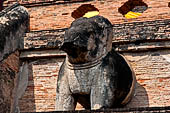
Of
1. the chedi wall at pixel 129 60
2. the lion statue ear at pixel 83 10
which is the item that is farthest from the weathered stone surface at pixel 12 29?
the lion statue ear at pixel 83 10

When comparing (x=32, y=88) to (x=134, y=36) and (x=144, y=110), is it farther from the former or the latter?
(x=144, y=110)

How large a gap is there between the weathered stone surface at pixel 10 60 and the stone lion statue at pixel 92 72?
1093 mm

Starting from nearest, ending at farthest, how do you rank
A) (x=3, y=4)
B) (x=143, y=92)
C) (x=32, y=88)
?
(x=143, y=92) < (x=32, y=88) < (x=3, y=4)

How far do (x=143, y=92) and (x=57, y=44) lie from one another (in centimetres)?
156

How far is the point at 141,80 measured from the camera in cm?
716

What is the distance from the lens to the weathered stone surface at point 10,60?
7.33 metres

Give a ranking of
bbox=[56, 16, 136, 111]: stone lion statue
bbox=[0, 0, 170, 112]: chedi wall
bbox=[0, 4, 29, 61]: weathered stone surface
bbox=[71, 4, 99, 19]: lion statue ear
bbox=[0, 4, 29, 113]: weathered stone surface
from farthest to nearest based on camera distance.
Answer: bbox=[71, 4, 99, 19]: lion statue ear < bbox=[0, 4, 29, 61]: weathered stone surface < bbox=[0, 4, 29, 113]: weathered stone surface < bbox=[0, 0, 170, 112]: chedi wall < bbox=[56, 16, 136, 111]: stone lion statue

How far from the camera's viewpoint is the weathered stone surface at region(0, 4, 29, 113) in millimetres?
7332

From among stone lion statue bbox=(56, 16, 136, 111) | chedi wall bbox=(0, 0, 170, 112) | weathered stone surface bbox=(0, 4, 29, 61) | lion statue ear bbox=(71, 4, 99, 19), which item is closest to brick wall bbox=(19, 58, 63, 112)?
chedi wall bbox=(0, 0, 170, 112)

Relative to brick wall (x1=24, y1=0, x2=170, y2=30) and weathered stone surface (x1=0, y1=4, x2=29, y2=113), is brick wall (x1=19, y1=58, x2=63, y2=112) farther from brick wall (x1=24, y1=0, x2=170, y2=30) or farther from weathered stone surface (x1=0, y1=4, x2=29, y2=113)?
brick wall (x1=24, y1=0, x2=170, y2=30)

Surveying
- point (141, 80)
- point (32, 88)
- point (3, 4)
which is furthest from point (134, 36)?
point (3, 4)

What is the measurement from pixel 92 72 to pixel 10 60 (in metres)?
1.72

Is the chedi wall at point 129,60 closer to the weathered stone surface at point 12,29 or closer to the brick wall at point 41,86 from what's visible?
the brick wall at point 41,86

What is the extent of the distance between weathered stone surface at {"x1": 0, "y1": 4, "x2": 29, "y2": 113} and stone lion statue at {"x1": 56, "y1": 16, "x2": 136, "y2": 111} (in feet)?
3.58
